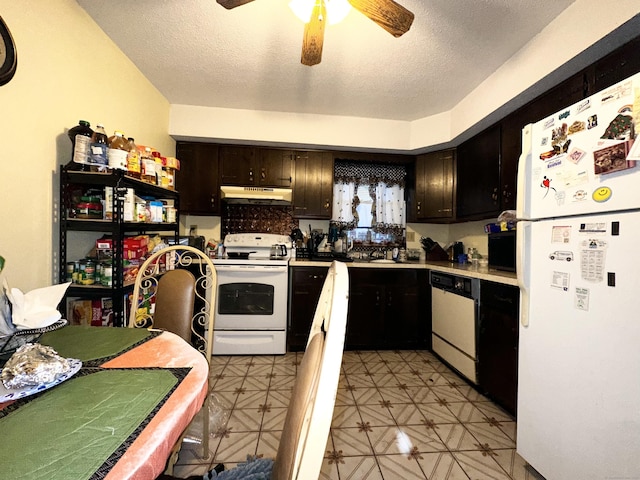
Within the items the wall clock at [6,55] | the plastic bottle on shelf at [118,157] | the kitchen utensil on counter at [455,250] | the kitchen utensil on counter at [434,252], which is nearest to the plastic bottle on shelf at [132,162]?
the plastic bottle on shelf at [118,157]

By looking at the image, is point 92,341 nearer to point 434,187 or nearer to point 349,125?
point 349,125

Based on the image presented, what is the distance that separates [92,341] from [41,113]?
1215 mm

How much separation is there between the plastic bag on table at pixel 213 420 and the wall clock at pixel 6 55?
1713 millimetres

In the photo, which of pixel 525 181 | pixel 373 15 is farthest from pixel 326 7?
pixel 525 181

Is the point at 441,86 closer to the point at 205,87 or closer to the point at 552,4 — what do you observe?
the point at 552,4

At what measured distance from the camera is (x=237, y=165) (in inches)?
115

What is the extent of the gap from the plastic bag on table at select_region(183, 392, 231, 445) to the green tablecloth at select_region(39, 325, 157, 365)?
0.61 metres

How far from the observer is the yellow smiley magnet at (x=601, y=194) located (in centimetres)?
99

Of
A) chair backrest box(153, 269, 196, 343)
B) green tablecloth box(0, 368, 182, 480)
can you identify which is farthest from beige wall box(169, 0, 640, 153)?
green tablecloth box(0, 368, 182, 480)

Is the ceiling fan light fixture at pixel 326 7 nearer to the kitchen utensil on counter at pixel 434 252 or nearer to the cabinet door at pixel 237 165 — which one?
the cabinet door at pixel 237 165

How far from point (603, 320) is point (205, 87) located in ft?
9.66

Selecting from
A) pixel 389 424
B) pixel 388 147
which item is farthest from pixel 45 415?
pixel 388 147

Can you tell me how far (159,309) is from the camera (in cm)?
133

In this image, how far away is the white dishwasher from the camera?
2.07m
